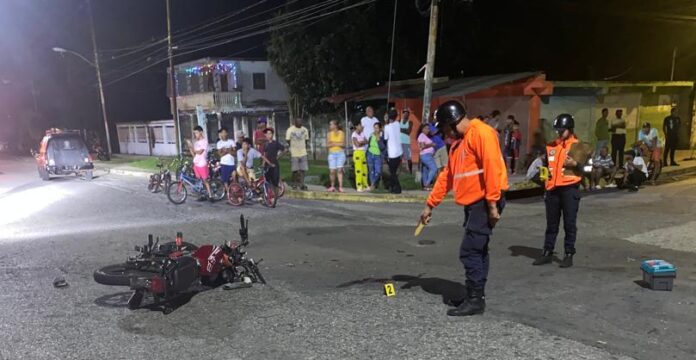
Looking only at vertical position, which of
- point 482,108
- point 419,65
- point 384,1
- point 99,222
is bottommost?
point 99,222

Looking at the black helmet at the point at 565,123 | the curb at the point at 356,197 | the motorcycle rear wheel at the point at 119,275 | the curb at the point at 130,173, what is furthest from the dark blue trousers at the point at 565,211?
the curb at the point at 130,173

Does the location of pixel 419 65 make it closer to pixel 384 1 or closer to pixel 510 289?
pixel 384 1

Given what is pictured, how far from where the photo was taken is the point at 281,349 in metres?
4.32

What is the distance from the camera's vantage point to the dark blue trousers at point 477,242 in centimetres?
471

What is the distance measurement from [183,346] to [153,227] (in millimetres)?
5922

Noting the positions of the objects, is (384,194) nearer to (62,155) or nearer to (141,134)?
A: (62,155)

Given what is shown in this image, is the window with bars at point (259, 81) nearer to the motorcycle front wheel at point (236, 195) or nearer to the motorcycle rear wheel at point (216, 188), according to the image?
the motorcycle rear wheel at point (216, 188)

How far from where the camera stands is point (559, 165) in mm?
6293

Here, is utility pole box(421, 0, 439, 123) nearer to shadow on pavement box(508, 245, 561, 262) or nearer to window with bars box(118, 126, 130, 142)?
shadow on pavement box(508, 245, 561, 262)

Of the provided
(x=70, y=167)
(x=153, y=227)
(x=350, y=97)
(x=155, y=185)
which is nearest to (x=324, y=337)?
(x=153, y=227)

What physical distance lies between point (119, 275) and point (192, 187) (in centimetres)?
792

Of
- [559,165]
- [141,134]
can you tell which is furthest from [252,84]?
[559,165]

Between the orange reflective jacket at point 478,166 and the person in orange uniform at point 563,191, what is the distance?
191cm

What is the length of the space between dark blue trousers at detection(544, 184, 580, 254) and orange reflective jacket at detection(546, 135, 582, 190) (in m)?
0.07
